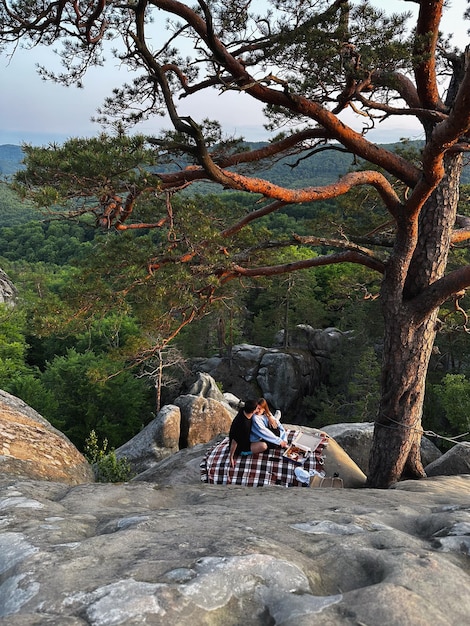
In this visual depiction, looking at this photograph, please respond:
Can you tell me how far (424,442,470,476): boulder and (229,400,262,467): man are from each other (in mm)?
4667

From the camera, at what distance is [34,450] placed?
23.4ft

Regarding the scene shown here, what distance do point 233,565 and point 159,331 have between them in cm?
541

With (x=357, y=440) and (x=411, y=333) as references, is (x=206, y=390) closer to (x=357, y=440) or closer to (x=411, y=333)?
(x=357, y=440)

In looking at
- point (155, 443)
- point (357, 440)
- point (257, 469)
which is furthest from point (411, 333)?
point (155, 443)

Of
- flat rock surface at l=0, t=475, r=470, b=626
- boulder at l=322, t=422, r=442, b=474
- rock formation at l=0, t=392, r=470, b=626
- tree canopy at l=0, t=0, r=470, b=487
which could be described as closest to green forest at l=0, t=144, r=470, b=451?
tree canopy at l=0, t=0, r=470, b=487

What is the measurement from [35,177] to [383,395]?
574cm

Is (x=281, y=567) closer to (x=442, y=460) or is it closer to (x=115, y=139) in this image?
(x=115, y=139)

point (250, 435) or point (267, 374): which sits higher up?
point (267, 374)

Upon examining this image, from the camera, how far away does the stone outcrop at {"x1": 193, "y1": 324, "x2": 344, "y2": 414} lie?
30406 millimetres

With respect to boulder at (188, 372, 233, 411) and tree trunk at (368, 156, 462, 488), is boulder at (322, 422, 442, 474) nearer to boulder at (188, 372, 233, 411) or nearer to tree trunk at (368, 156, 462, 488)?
tree trunk at (368, 156, 462, 488)

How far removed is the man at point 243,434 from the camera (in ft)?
22.8

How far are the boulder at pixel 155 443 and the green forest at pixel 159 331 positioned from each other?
7.87ft

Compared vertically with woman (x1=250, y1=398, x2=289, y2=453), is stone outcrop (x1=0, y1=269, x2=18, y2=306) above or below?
above

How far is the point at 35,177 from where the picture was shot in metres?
4.55
